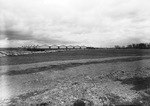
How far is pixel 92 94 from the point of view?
944 cm

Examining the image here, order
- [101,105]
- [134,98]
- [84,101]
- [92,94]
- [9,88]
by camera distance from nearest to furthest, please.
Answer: [101,105], [84,101], [134,98], [92,94], [9,88]

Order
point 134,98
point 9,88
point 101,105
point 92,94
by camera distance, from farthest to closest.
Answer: point 9,88 < point 92,94 < point 134,98 < point 101,105

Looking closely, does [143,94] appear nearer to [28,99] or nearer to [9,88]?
[28,99]

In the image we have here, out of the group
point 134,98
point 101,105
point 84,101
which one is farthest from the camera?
point 134,98

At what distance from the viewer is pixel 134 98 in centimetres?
885

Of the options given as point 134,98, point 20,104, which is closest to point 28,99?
point 20,104

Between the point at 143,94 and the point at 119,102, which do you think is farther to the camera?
the point at 143,94

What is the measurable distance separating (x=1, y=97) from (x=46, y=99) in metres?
4.00

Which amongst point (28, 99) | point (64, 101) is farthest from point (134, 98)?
point (28, 99)

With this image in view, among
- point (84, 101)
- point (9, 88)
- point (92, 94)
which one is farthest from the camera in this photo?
point (9, 88)

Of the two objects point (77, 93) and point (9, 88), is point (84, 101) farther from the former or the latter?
point (9, 88)

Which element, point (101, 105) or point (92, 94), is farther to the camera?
point (92, 94)

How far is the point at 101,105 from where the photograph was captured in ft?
25.6

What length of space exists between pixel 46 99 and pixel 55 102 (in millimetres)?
908
